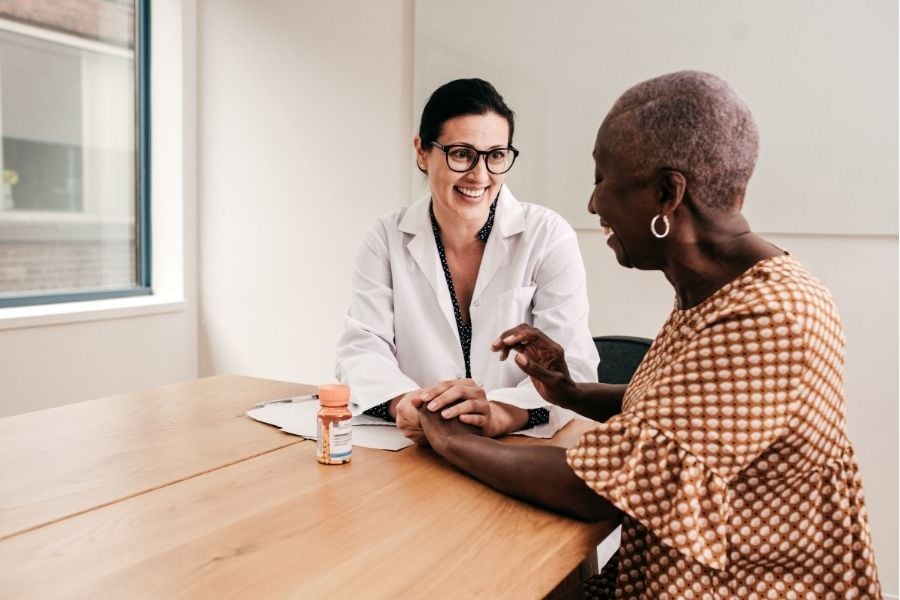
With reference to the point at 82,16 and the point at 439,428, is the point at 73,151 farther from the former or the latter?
the point at 439,428

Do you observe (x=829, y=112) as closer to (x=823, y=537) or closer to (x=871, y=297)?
(x=871, y=297)

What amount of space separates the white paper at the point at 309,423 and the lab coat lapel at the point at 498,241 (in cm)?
45

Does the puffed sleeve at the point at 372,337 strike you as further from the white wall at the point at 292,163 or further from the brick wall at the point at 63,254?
the brick wall at the point at 63,254

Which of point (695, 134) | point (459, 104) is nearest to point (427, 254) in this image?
point (459, 104)

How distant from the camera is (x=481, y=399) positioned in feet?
4.91

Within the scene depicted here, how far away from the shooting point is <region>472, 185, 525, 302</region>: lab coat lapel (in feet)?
6.23

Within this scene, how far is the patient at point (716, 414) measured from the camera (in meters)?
0.96

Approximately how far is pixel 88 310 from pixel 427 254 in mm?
2271

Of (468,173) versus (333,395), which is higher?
(468,173)

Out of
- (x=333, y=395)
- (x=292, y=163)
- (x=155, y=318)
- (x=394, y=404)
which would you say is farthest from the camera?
(x=155, y=318)

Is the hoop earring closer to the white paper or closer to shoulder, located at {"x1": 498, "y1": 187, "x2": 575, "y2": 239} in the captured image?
the white paper

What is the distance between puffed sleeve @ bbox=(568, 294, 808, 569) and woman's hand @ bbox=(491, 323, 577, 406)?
46 cm

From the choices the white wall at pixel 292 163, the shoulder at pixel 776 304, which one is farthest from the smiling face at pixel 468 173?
the white wall at pixel 292 163

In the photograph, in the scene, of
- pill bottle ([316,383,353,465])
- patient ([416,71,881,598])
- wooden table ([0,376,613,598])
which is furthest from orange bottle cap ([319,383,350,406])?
patient ([416,71,881,598])
